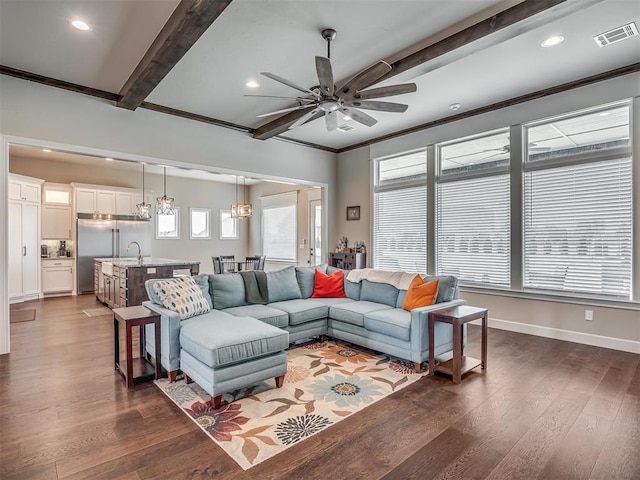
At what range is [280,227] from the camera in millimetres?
9766

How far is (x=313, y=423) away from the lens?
2482mm

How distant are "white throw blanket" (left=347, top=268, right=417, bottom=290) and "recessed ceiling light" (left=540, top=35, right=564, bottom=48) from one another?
104 inches

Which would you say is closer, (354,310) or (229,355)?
(229,355)

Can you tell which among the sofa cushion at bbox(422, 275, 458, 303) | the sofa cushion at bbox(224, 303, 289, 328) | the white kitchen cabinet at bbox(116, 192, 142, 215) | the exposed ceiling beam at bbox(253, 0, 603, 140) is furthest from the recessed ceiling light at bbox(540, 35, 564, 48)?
the white kitchen cabinet at bbox(116, 192, 142, 215)

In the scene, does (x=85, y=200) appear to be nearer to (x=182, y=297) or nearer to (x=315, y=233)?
(x=315, y=233)

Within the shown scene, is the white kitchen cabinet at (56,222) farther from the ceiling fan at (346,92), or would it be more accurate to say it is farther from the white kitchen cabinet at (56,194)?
the ceiling fan at (346,92)

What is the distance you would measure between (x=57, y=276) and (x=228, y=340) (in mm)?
7071

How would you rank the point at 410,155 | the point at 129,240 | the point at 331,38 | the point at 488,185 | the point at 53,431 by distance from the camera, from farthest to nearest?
the point at 129,240 → the point at 410,155 → the point at 488,185 → the point at 331,38 → the point at 53,431

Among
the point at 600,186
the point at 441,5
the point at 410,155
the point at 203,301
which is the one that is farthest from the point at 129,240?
the point at 600,186

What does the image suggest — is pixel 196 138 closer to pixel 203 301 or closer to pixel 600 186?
pixel 203 301

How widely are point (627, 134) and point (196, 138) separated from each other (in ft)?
18.4

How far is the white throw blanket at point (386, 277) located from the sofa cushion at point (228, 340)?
176 centimetres

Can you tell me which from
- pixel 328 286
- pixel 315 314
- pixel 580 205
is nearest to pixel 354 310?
pixel 315 314

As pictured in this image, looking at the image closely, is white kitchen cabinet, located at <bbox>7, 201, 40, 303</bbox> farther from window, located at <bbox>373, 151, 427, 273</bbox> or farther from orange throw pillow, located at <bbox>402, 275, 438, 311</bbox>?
orange throw pillow, located at <bbox>402, 275, 438, 311</bbox>
